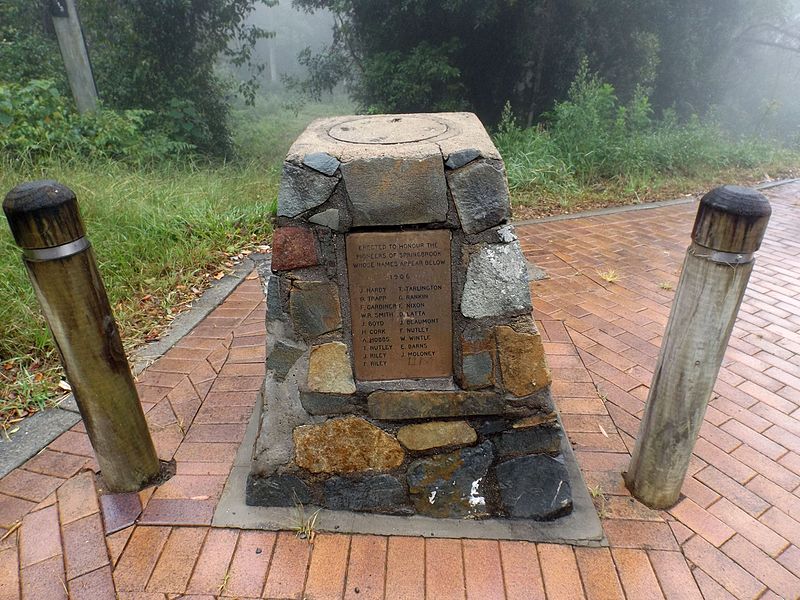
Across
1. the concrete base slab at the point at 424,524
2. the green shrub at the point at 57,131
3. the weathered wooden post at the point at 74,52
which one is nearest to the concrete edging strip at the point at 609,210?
the concrete base slab at the point at 424,524

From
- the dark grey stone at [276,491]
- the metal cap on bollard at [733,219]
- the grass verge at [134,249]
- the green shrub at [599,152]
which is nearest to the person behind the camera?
the metal cap on bollard at [733,219]

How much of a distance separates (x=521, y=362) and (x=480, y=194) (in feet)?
1.79

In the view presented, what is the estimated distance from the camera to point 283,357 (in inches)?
67.5

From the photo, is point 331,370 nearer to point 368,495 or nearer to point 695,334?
point 368,495

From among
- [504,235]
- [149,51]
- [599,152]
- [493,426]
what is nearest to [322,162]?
[504,235]

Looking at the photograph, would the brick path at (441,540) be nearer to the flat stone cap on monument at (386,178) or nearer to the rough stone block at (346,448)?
the rough stone block at (346,448)

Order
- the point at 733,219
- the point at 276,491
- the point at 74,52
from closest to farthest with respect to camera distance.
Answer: the point at 733,219 < the point at 276,491 < the point at 74,52

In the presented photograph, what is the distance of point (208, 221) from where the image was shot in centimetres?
399

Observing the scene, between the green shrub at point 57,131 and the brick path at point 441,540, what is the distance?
3.44 m

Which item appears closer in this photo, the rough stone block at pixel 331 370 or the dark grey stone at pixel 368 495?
the rough stone block at pixel 331 370

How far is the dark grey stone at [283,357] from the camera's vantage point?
5.58 feet

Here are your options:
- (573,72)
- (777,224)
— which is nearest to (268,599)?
(777,224)

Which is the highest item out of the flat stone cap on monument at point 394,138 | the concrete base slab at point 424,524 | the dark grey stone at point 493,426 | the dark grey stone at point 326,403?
the flat stone cap on monument at point 394,138

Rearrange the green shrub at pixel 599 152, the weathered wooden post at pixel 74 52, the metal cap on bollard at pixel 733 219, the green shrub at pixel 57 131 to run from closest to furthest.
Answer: the metal cap on bollard at pixel 733 219 < the green shrub at pixel 57 131 < the green shrub at pixel 599 152 < the weathered wooden post at pixel 74 52
